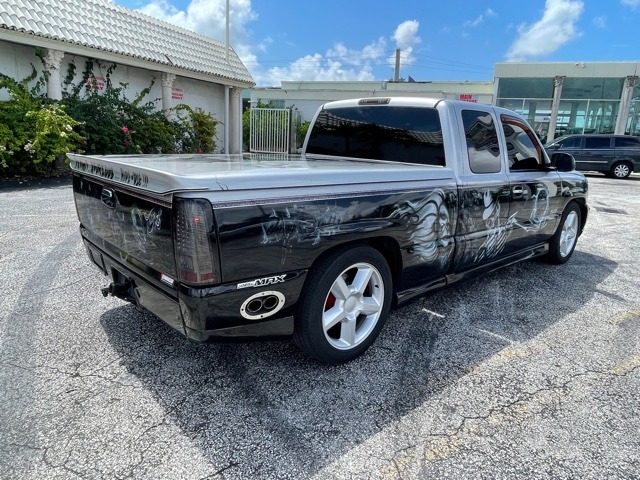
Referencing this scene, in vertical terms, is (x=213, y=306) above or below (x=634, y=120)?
below

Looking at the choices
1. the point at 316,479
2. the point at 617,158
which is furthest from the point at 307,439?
the point at 617,158

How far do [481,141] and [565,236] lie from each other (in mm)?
2457

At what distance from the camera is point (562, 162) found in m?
4.93

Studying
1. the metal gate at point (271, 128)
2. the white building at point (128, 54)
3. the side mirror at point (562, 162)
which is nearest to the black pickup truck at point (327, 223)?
the side mirror at point (562, 162)

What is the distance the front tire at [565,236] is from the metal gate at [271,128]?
46.4ft

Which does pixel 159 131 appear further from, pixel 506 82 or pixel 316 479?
pixel 506 82

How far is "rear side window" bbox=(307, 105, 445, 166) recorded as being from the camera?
3.70 m

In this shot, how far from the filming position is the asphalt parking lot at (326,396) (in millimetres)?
2168

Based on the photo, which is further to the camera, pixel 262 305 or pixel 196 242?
pixel 262 305

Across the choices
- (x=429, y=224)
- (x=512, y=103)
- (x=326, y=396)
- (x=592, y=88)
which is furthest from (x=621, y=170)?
(x=326, y=396)

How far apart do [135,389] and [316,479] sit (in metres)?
1.30

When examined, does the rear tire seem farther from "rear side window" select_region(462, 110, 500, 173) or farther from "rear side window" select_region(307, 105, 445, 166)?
"rear side window" select_region(307, 105, 445, 166)

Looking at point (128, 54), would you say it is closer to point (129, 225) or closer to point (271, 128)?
point (271, 128)

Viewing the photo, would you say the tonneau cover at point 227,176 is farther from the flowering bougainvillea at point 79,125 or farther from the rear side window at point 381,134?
the flowering bougainvillea at point 79,125
